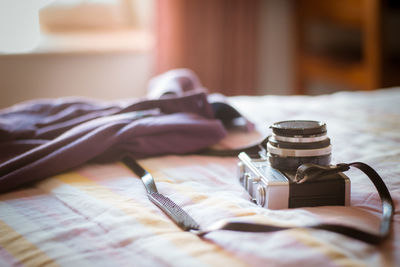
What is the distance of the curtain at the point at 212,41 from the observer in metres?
2.50

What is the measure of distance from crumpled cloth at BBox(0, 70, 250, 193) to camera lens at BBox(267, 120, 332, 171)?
327mm

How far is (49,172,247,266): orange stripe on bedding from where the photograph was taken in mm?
514

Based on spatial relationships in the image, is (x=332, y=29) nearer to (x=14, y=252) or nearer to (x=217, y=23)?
(x=217, y=23)

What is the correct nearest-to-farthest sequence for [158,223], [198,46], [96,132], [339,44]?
1. [158,223]
2. [96,132]
3. [198,46]
4. [339,44]

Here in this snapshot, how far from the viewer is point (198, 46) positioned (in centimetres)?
261

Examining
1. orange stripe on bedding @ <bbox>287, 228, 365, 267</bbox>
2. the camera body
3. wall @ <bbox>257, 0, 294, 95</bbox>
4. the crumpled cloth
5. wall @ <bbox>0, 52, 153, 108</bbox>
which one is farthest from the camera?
wall @ <bbox>257, 0, 294, 95</bbox>

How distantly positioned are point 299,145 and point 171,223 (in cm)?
22

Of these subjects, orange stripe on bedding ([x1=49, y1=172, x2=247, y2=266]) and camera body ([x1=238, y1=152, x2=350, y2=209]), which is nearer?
orange stripe on bedding ([x1=49, y1=172, x2=247, y2=266])

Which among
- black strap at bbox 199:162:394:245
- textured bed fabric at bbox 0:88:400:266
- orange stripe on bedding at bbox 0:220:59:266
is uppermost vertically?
black strap at bbox 199:162:394:245

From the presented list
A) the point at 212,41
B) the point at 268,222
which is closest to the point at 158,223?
the point at 268,222

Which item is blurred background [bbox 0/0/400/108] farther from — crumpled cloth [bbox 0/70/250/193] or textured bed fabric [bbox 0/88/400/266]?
textured bed fabric [bbox 0/88/400/266]

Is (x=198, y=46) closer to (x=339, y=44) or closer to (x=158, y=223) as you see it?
(x=339, y=44)

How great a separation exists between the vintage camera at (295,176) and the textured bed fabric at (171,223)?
0.02m

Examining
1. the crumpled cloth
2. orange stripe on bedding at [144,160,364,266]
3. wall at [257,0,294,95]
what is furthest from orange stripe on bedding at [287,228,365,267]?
wall at [257,0,294,95]
